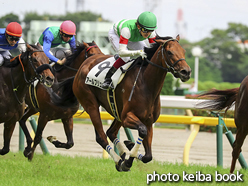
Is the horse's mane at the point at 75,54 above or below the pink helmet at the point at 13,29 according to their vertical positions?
below

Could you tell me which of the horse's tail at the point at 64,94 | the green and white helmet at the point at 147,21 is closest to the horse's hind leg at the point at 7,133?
the horse's tail at the point at 64,94

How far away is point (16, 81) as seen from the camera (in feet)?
17.8

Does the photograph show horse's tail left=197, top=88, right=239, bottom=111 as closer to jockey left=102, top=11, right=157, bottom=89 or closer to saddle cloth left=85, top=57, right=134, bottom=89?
jockey left=102, top=11, right=157, bottom=89

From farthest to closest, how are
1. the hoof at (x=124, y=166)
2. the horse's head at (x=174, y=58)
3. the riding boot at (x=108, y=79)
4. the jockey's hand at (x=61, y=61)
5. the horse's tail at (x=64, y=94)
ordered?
1. the jockey's hand at (x=61, y=61)
2. the horse's tail at (x=64, y=94)
3. the riding boot at (x=108, y=79)
4. the hoof at (x=124, y=166)
5. the horse's head at (x=174, y=58)

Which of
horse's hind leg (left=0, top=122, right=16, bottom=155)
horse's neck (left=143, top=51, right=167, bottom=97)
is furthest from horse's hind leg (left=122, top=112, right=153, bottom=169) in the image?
horse's hind leg (left=0, top=122, right=16, bottom=155)

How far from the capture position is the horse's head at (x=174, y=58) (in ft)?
13.5

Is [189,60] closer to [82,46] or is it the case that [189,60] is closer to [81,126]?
[81,126]

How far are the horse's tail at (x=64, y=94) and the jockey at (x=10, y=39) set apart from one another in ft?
2.36

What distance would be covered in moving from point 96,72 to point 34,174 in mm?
1506

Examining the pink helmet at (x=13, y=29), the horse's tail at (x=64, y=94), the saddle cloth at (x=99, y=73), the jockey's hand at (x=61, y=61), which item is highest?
the pink helmet at (x=13, y=29)

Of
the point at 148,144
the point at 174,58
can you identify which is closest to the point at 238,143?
the point at 148,144

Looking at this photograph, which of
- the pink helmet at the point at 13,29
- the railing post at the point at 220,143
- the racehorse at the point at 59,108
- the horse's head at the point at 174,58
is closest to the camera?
the horse's head at the point at 174,58

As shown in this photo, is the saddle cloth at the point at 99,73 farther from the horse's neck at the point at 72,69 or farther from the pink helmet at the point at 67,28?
the pink helmet at the point at 67,28

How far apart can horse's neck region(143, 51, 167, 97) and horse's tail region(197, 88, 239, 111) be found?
1.37 m
